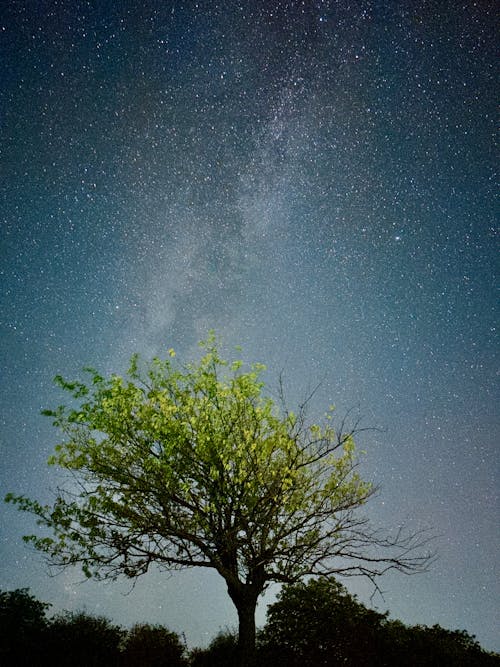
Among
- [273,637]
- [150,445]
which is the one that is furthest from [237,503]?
[273,637]

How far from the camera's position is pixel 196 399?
12.8 m

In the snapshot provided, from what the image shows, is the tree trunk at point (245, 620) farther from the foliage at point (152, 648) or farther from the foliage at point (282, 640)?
the foliage at point (152, 648)

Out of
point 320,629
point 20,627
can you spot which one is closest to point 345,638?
point 320,629

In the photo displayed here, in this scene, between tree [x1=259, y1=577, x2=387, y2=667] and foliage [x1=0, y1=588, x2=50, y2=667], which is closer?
foliage [x1=0, y1=588, x2=50, y2=667]

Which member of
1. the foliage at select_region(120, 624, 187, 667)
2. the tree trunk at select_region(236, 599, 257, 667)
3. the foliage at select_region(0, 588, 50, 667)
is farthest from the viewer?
the foliage at select_region(120, 624, 187, 667)

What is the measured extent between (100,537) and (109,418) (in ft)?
11.3

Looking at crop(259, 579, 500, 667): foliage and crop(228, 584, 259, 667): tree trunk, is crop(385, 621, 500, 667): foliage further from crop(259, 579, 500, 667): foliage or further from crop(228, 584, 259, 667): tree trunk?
crop(228, 584, 259, 667): tree trunk

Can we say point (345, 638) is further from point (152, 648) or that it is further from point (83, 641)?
point (83, 641)

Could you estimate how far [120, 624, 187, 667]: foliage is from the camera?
46.1 feet

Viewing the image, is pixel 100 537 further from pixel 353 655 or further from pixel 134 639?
pixel 353 655

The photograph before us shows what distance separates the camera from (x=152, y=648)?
1466cm

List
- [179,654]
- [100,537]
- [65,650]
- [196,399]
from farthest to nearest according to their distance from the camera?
[179,654] → [65,650] → [196,399] → [100,537]

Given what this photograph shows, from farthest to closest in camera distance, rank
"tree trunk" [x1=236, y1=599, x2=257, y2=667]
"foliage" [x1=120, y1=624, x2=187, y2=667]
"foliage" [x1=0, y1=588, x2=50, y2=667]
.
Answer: "foliage" [x1=120, y1=624, x2=187, y2=667] → "foliage" [x1=0, y1=588, x2=50, y2=667] → "tree trunk" [x1=236, y1=599, x2=257, y2=667]

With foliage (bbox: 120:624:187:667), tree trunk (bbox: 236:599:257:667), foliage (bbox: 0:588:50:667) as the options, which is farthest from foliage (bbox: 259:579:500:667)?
foliage (bbox: 0:588:50:667)
